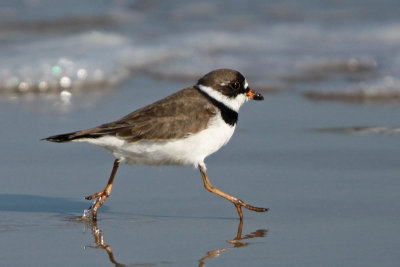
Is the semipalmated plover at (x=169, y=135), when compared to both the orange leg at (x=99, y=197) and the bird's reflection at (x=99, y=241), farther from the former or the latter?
the bird's reflection at (x=99, y=241)

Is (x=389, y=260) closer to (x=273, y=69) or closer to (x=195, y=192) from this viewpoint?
(x=195, y=192)

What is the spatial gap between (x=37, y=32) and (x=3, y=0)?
1.23 meters

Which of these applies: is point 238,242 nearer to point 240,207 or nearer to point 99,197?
point 240,207

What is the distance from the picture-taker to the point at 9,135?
6602 mm

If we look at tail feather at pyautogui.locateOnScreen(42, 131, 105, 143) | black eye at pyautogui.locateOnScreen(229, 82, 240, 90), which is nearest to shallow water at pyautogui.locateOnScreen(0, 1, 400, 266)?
tail feather at pyautogui.locateOnScreen(42, 131, 105, 143)

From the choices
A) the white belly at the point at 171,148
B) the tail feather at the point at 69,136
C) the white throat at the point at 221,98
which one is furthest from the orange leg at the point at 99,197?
the white throat at the point at 221,98

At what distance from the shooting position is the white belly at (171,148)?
480cm

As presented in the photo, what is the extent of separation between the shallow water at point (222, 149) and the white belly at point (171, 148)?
1.00ft

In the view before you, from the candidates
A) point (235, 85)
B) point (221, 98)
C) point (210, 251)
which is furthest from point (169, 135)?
point (210, 251)

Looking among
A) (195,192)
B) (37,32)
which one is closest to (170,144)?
(195,192)

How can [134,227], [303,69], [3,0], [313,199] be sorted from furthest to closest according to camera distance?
[3,0]
[303,69]
[313,199]
[134,227]

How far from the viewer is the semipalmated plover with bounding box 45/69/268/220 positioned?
477 centimetres

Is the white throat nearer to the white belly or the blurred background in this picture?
the white belly

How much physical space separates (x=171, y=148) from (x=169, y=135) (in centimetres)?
8
